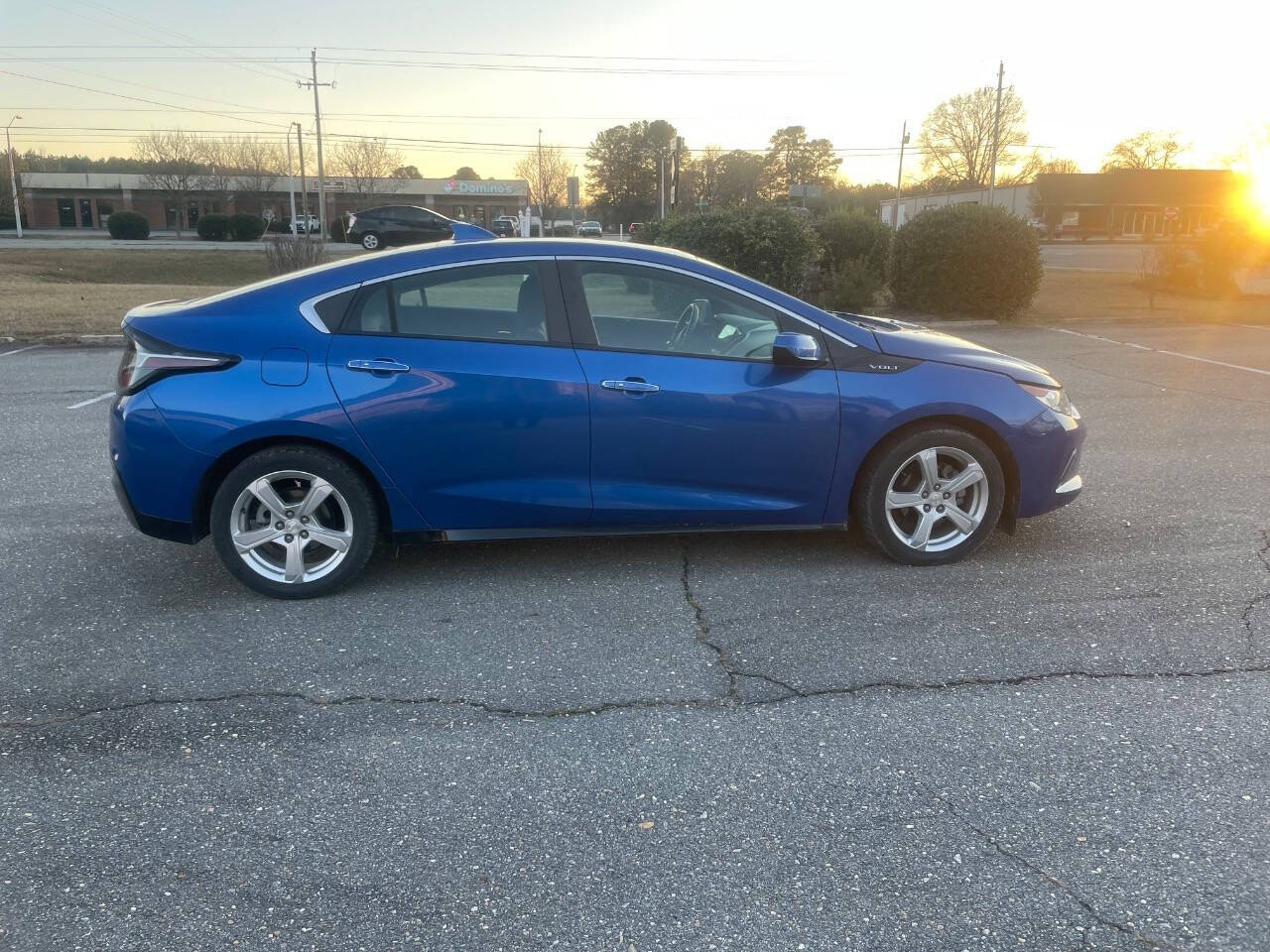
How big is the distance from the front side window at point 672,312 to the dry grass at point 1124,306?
14187 mm

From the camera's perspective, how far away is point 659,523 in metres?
4.73

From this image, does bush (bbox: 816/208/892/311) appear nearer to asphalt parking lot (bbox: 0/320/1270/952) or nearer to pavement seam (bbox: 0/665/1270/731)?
asphalt parking lot (bbox: 0/320/1270/952)

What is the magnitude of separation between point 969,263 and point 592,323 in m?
13.7

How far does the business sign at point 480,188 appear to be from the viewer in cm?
7938

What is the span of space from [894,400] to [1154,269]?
20903 mm

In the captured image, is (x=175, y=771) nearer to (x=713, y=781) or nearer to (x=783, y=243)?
(x=713, y=781)

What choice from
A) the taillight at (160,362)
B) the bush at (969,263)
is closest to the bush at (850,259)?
the bush at (969,263)

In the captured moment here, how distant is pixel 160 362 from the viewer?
4352 mm

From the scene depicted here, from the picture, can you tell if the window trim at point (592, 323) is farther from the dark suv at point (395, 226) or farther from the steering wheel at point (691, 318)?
the dark suv at point (395, 226)

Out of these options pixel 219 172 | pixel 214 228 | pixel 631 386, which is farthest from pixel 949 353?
pixel 219 172

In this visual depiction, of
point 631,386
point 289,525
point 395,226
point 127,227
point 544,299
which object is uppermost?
point 395,226

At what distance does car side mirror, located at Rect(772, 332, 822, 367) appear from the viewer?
4.53 m

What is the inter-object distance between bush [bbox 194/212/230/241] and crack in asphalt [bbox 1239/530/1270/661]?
55.5 metres

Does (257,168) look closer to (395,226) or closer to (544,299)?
(395,226)
